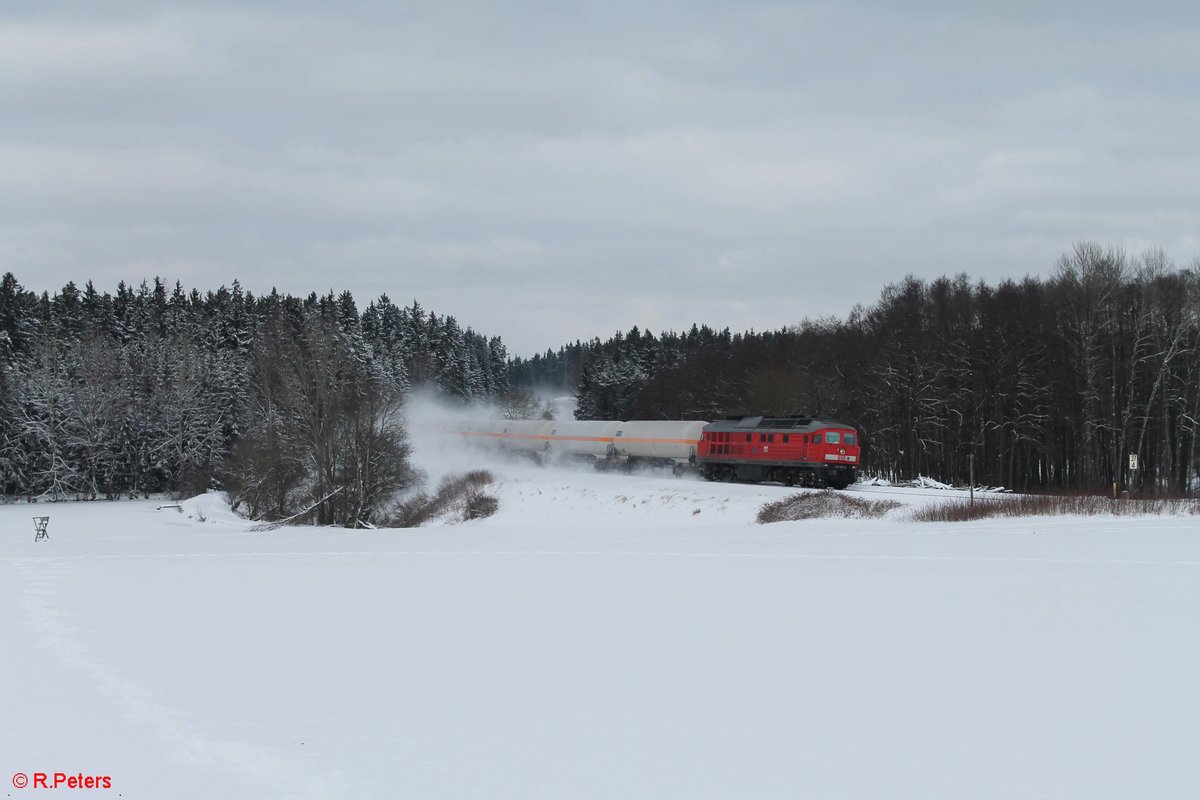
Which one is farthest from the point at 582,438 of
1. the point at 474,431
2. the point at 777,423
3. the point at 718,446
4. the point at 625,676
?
the point at 625,676

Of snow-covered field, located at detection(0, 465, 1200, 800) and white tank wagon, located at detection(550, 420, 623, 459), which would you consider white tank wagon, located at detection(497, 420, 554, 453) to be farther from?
snow-covered field, located at detection(0, 465, 1200, 800)

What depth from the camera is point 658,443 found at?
56312 millimetres

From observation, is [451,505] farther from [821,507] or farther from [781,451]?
[821,507]

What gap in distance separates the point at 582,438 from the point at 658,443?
7.23m

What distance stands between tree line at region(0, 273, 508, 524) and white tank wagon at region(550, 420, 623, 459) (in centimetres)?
1094

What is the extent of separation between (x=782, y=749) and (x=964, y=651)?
5.27m

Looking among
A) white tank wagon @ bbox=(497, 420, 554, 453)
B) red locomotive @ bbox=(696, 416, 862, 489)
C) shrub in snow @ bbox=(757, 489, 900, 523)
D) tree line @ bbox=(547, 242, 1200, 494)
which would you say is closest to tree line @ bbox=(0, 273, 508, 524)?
white tank wagon @ bbox=(497, 420, 554, 453)

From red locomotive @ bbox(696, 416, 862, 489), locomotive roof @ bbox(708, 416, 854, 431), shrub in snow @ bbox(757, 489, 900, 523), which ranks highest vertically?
locomotive roof @ bbox(708, 416, 854, 431)

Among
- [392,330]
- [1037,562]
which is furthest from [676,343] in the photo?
[1037,562]

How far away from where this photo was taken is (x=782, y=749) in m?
10.0

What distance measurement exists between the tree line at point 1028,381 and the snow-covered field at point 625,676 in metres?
34.2

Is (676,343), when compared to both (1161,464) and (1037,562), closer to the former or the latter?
(1161,464)

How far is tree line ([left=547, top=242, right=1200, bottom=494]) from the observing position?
186 ft

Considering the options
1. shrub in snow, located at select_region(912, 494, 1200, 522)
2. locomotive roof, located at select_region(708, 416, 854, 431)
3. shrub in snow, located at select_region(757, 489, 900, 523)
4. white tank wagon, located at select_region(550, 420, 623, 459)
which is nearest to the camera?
shrub in snow, located at select_region(912, 494, 1200, 522)
